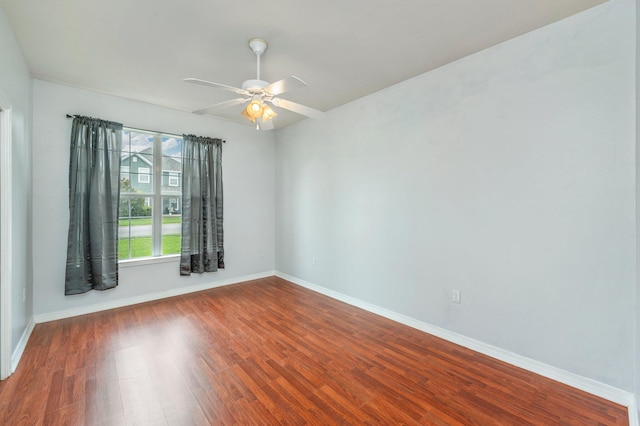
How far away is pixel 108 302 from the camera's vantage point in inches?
141

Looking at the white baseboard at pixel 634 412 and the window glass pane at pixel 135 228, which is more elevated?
the window glass pane at pixel 135 228

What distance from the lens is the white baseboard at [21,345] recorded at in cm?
227

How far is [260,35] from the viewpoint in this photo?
2.30 metres

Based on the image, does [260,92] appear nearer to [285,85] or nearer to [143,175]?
[285,85]

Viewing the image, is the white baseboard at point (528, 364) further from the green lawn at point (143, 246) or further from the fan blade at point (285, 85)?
the green lawn at point (143, 246)

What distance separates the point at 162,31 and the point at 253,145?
2.69 meters

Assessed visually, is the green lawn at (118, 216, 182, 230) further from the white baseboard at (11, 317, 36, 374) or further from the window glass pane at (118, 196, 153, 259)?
the white baseboard at (11, 317, 36, 374)

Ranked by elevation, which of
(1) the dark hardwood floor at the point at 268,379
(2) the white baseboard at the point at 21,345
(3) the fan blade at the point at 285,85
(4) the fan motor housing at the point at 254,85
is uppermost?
(4) the fan motor housing at the point at 254,85

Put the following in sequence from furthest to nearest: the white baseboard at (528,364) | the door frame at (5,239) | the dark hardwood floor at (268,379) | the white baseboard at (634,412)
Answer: the door frame at (5,239) → the white baseboard at (528,364) → the dark hardwood floor at (268,379) → the white baseboard at (634,412)

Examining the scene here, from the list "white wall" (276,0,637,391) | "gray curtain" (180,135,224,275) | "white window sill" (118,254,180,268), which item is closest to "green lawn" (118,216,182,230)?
"gray curtain" (180,135,224,275)

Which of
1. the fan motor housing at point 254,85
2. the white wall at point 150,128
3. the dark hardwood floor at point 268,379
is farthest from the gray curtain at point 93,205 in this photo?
the fan motor housing at point 254,85

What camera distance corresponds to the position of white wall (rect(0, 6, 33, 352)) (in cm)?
212

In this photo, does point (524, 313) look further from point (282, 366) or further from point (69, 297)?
point (69, 297)

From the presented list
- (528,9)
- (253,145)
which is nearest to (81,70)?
(253,145)
